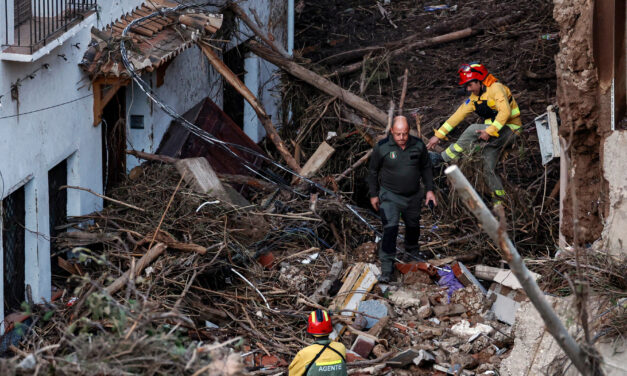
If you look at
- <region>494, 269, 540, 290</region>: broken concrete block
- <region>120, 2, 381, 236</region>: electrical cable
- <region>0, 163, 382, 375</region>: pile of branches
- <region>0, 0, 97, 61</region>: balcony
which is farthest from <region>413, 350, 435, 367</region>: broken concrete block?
<region>0, 0, 97, 61</region>: balcony

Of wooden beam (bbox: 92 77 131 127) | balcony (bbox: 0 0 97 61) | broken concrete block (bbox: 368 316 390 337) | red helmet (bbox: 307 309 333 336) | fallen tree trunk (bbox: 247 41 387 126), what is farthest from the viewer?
fallen tree trunk (bbox: 247 41 387 126)

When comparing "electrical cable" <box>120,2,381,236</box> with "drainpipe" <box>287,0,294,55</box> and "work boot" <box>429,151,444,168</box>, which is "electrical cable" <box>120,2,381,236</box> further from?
"drainpipe" <box>287,0,294,55</box>

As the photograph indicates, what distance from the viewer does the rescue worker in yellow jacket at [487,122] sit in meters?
10.7

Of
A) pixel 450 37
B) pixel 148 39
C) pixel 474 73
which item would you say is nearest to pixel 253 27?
pixel 148 39

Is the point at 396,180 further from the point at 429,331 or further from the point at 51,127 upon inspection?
the point at 51,127

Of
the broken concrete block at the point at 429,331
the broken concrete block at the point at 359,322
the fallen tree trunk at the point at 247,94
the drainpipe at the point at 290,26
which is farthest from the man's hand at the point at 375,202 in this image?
the drainpipe at the point at 290,26

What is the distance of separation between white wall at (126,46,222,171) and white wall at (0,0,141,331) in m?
1.30

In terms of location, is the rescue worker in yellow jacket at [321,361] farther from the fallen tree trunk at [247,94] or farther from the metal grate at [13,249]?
the fallen tree trunk at [247,94]

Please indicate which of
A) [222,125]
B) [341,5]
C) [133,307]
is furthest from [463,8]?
[133,307]

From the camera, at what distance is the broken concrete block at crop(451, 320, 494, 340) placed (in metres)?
8.90

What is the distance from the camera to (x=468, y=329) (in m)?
9.02

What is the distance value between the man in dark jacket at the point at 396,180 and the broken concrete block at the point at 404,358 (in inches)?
64.8

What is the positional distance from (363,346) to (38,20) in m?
4.51

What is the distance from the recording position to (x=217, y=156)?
1300 centimetres
